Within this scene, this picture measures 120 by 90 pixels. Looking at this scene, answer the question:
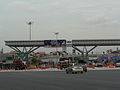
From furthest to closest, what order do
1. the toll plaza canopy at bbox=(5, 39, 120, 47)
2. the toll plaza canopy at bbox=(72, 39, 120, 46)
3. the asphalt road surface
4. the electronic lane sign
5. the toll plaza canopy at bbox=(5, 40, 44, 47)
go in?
the toll plaza canopy at bbox=(5, 40, 44, 47)
the toll plaza canopy at bbox=(5, 39, 120, 47)
the toll plaza canopy at bbox=(72, 39, 120, 46)
the electronic lane sign
the asphalt road surface

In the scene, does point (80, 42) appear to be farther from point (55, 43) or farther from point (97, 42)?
point (55, 43)

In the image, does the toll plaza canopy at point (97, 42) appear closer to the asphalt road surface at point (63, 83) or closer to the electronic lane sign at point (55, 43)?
the electronic lane sign at point (55, 43)

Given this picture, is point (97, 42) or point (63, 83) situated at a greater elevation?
point (97, 42)

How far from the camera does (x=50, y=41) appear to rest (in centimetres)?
7231

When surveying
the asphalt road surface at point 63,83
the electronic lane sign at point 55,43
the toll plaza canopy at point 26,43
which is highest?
the toll plaza canopy at point 26,43

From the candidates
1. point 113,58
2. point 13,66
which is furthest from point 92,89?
point 113,58

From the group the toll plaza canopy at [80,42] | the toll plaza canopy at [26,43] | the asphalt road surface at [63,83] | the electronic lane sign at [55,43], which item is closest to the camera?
the asphalt road surface at [63,83]

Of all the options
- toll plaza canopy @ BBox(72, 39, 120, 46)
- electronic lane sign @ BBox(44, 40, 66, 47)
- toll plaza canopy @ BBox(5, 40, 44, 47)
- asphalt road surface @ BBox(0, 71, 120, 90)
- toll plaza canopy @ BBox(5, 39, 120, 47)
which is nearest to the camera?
asphalt road surface @ BBox(0, 71, 120, 90)

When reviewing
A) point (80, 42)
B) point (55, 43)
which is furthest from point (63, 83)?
point (80, 42)

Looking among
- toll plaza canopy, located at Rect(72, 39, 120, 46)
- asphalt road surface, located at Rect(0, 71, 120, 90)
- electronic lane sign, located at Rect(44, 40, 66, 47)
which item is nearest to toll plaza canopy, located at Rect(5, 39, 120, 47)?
toll plaza canopy, located at Rect(72, 39, 120, 46)

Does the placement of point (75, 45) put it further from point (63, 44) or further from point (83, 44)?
point (63, 44)

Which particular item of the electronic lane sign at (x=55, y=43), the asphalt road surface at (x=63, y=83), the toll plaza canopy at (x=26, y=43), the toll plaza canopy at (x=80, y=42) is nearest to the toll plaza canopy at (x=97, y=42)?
the toll plaza canopy at (x=80, y=42)

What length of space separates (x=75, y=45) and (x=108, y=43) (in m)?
9.13

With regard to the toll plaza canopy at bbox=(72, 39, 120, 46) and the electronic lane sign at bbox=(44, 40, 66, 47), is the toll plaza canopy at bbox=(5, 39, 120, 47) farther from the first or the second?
the electronic lane sign at bbox=(44, 40, 66, 47)
